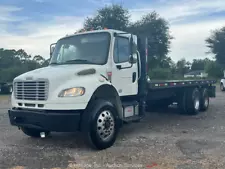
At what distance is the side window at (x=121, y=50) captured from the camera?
664cm

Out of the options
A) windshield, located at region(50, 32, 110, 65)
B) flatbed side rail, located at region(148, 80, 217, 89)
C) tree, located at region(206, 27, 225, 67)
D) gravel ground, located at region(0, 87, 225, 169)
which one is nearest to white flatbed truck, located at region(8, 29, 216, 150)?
windshield, located at region(50, 32, 110, 65)

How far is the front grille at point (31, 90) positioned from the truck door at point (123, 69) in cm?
163

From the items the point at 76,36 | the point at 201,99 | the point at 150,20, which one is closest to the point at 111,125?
the point at 76,36

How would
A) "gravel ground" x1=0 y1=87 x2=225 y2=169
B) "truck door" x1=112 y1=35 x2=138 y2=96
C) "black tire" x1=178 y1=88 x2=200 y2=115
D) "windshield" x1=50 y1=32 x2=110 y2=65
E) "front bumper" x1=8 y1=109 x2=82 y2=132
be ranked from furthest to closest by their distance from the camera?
"black tire" x1=178 y1=88 x2=200 y2=115 < "truck door" x1=112 y1=35 x2=138 y2=96 < "windshield" x1=50 y1=32 x2=110 y2=65 < "front bumper" x1=8 y1=109 x2=82 y2=132 < "gravel ground" x1=0 y1=87 x2=225 y2=169

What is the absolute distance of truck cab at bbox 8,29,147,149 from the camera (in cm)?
562


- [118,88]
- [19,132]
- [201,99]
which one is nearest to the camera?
[118,88]

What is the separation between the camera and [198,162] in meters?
5.10

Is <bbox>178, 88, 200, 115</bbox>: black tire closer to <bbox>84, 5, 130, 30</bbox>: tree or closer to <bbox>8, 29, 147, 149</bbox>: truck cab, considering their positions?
<bbox>8, 29, 147, 149</bbox>: truck cab

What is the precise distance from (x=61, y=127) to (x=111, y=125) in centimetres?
116

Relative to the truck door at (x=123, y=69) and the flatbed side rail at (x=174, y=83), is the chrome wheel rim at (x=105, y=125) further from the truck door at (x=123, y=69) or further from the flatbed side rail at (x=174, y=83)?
the flatbed side rail at (x=174, y=83)

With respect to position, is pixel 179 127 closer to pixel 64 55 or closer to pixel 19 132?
pixel 64 55

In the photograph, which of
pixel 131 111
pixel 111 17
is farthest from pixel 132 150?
pixel 111 17

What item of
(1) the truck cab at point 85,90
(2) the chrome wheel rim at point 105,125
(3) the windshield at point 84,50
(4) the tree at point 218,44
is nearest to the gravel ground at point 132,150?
(2) the chrome wheel rim at point 105,125

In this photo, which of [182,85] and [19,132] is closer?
[19,132]
